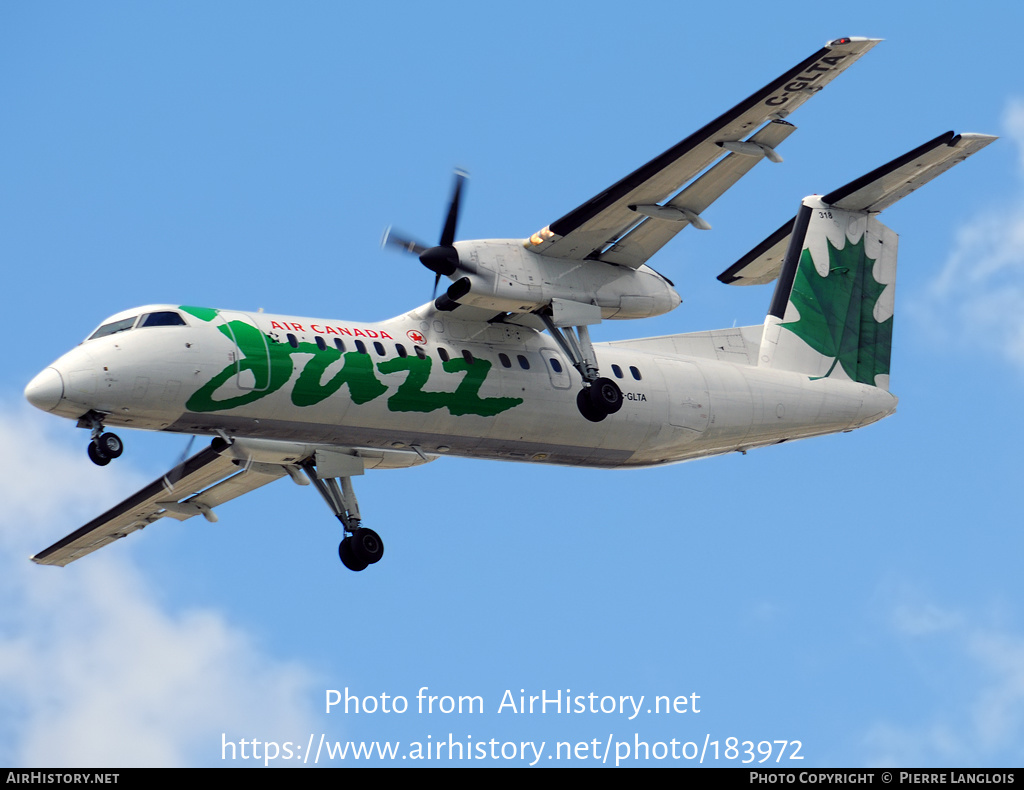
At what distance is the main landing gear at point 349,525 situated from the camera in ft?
62.9

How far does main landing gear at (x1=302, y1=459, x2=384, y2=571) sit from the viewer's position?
19172 millimetres

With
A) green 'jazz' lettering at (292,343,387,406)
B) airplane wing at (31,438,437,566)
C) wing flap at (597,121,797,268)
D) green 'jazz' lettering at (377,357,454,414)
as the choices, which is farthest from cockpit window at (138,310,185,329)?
wing flap at (597,121,797,268)

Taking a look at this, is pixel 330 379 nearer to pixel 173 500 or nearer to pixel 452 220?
pixel 452 220

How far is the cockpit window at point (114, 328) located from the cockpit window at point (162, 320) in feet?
0.36

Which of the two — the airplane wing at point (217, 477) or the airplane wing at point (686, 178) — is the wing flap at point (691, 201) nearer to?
the airplane wing at point (686, 178)

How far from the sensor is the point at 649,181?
18359 millimetres

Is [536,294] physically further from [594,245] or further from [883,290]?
[883,290]

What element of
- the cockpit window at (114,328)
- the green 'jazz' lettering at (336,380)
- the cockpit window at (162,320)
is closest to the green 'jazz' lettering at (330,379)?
the green 'jazz' lettering at (336,380)

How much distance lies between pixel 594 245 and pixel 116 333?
6.02m

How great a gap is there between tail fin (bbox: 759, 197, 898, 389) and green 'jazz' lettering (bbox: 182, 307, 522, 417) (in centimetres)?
513

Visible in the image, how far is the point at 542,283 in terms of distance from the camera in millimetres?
18781

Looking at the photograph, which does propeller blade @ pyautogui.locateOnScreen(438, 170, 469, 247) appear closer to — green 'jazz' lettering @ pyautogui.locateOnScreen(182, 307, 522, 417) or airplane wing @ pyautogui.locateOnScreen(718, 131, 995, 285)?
green 'jazz' lettering @ pyautogui.locateOnScreen(182, 307, 522, 417)
